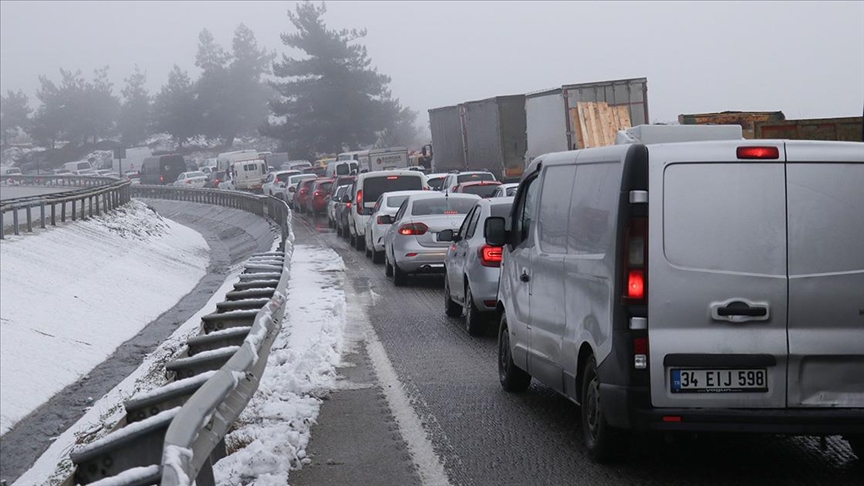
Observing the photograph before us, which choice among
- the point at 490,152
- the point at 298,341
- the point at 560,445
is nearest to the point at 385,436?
the point at 560,445

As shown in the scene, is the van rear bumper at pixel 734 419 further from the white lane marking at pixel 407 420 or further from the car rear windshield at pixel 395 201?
the car rear windshield at pixel 395 201

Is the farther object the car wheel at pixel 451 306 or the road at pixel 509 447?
the car wheel at pixel 451 306

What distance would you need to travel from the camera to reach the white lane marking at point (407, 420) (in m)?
7.39

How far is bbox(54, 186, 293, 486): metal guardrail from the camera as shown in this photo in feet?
16.5

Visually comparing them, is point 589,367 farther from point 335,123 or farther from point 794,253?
point 335,123

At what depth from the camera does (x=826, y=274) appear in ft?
21.9

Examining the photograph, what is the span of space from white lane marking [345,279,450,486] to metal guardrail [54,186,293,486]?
1100mm

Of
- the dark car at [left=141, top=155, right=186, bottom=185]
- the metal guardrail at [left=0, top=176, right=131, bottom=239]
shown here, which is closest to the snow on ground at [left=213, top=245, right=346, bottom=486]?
the metal guardrail at [left=0, top=176, right=131, bottom=239]

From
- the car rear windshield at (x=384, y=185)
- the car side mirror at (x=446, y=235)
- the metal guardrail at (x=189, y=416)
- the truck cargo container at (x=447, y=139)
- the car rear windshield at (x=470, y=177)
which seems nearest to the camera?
the metal guardrail at (x=189, y=416)

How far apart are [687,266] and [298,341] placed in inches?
285

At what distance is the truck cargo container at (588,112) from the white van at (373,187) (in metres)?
4.98

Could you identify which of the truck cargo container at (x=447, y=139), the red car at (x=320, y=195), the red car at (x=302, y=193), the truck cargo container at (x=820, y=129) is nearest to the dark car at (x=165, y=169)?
the red car at (x=302, y=193)

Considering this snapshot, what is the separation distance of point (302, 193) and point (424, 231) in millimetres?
33623

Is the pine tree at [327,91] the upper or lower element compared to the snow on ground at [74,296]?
upper
